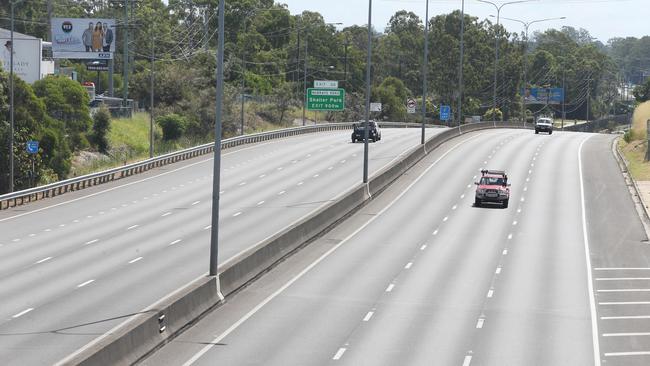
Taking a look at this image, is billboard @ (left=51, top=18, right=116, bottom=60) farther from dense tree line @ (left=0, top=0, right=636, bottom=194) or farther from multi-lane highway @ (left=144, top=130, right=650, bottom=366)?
multi-lane highway @ (left=144, top=130, right=650, bottom=366)

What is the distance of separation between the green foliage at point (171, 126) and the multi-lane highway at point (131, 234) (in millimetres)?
19457

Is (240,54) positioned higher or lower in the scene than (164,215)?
higher

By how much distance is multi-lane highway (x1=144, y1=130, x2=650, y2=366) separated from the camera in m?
24.3

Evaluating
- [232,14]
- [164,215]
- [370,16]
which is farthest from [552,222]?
[232,14]

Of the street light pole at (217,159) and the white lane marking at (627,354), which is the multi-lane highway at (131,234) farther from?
the white lane marking at (627,354)

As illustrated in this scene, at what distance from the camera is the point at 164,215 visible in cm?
4944

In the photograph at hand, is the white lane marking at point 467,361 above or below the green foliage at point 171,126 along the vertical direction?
below

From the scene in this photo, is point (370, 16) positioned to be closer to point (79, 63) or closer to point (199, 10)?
point (79, 63)

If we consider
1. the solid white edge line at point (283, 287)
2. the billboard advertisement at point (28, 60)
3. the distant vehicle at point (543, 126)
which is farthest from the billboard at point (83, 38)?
the solid white edge line at point (283, 287)

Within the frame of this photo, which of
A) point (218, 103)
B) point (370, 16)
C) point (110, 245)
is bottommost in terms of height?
point (110, 245)

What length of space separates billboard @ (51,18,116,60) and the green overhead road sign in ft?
61.6

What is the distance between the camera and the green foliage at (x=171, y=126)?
98312 millimetres

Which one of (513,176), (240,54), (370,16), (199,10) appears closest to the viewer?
(370,16)

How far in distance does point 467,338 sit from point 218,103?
28.5 ft
